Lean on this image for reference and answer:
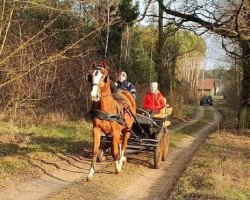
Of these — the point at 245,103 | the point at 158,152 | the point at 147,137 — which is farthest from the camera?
the point at 245,103

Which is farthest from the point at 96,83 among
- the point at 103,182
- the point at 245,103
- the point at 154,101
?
the point at 245,103

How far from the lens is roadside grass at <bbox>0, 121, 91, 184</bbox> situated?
1096cm

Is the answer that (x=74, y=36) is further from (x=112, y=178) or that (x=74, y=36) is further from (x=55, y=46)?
(x=112, y=178)

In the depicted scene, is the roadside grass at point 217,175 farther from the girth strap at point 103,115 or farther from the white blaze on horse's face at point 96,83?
the white blaze on horse's face at point 96,83

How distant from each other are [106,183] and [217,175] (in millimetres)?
2522

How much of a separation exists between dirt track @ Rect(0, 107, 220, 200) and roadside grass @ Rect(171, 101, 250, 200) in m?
0.41

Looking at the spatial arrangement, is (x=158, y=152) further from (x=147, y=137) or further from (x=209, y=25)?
(x=209, y=25)

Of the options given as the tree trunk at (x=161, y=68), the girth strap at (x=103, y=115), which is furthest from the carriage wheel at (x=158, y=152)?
the tree trunk at (x=161, y=68)

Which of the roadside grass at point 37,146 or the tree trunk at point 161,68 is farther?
the tree trunk at point 161,68

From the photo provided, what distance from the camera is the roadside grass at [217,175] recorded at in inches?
343

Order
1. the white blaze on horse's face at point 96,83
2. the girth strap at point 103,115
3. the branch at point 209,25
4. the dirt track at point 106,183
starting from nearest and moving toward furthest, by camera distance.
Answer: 1. the dirt track at point 106,183
2. the white blaze on horse's face at point 96,83
3. the girth strap at point 103,115
4. the branch at point 209,25

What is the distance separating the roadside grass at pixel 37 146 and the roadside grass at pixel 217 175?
3370mm

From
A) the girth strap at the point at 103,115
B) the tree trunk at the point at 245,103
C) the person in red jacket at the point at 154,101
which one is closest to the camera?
the girth strap at the point at 103,115

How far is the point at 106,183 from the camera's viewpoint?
976cm
